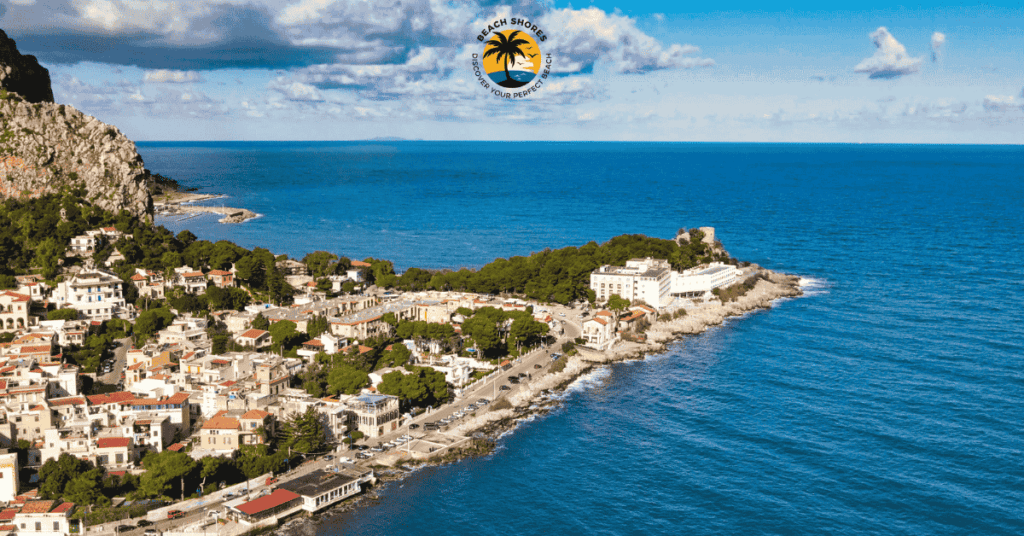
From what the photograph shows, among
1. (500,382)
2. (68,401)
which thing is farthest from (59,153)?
(500,382)

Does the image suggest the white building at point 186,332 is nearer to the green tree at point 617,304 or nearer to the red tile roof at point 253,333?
the red tile roof at point 253,333

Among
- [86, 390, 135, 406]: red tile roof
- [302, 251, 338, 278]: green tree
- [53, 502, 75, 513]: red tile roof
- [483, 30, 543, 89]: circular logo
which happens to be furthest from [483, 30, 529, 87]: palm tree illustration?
[53, 502, 75, 513]: red tile roof

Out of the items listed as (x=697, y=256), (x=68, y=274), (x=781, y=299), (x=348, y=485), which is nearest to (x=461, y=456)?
(x=348, y=485)

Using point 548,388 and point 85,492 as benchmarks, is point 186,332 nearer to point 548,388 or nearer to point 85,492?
point 85,492

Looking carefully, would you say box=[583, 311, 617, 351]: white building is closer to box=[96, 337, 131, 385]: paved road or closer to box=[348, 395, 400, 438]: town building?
box=[348, 395, 400, 438]: town building

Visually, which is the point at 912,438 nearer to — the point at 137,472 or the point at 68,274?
the point at 137,472

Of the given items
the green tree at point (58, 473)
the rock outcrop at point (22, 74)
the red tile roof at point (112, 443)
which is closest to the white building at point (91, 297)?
the red tile roof at point (112, 443)

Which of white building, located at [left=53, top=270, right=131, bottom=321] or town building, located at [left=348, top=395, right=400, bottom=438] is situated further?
white building, located at [left=53, top=270, right=131, bottom=321]
